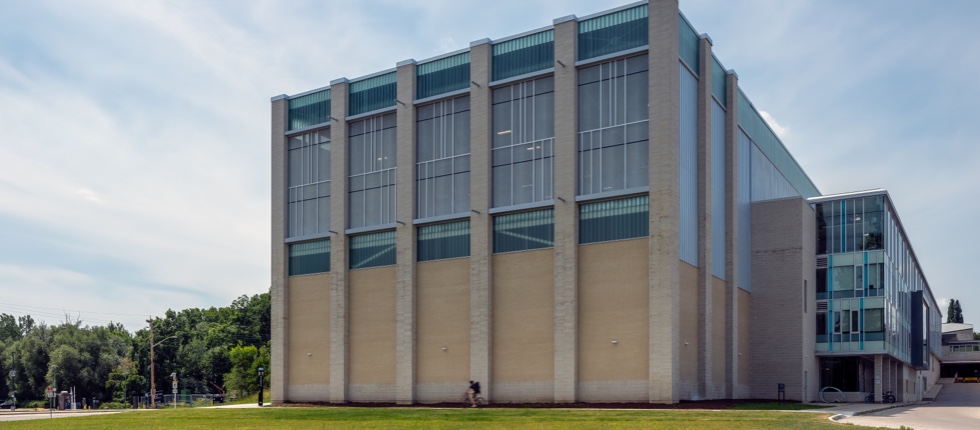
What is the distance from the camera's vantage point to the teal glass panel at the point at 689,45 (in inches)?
1725

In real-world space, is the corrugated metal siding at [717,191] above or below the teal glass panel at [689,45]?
below

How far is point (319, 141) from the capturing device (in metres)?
54.8

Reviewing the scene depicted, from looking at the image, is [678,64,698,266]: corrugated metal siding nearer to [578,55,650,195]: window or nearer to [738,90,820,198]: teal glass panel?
[578,55,650,195]: window

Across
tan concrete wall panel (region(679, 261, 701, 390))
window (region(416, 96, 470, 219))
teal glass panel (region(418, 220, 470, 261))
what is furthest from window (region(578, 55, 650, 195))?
teal glass panel (region(418, 220, 470, 261))

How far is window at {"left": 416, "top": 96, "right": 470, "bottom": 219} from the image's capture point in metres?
48.1

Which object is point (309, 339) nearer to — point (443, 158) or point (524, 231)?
point (443, 158)

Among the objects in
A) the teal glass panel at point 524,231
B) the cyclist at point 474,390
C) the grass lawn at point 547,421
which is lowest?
the cyclist at point 474,390

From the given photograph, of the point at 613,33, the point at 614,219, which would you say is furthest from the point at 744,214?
the point at 613,33

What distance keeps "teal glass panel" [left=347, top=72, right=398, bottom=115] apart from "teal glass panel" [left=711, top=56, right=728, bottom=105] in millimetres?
17409

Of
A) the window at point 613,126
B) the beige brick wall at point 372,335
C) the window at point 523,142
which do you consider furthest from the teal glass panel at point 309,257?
the window at point 613,126

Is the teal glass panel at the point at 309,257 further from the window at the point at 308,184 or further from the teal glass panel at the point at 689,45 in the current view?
the teal glass panel at the point at 689,45

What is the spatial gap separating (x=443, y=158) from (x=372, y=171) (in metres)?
5.24

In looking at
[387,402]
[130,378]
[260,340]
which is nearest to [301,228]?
[387,402]

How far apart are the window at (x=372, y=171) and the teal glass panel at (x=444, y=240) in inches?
106
